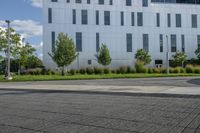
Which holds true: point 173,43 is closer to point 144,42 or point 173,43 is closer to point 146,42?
point 146,42

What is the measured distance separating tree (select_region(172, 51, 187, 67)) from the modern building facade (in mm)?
2717

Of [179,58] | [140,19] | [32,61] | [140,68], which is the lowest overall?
[140,68]

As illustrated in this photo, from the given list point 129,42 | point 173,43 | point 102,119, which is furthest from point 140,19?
point 102,119

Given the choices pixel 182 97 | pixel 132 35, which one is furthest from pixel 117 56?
pixel 182 97

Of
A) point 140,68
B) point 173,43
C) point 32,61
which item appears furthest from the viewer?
point 173,43

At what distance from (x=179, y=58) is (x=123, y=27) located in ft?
43.6

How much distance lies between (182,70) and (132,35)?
67.7ft

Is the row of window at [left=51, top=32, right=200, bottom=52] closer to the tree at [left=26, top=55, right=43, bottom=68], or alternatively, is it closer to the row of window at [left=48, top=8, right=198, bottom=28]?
the row of window at [left=48, top=8, right=198, bottom=28]

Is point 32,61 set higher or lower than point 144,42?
lower

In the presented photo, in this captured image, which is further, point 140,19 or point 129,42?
point 140,19

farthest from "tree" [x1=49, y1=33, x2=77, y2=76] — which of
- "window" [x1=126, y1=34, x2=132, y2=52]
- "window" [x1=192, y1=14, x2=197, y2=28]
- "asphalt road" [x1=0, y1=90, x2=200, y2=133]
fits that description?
"asphalt road" [x1=0, y1=90, x2=200, y2=133]

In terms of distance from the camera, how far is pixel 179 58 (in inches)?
2601

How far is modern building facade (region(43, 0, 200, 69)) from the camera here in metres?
66.8

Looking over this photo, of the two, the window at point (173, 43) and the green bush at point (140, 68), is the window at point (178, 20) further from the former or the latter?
the green bush at point (140, 68)
